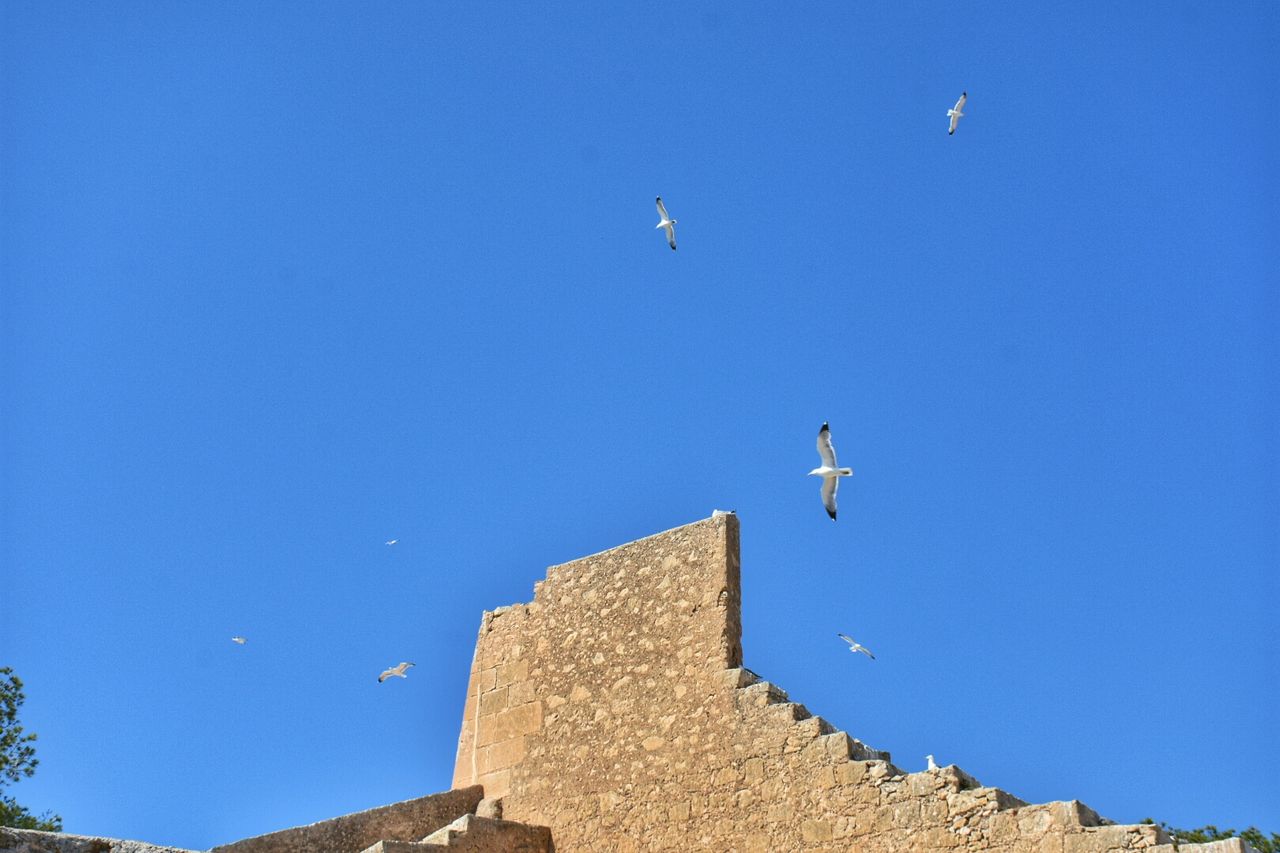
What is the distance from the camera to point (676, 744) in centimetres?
963

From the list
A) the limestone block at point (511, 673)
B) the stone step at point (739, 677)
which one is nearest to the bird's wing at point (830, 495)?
the stone step at point (739, 677)

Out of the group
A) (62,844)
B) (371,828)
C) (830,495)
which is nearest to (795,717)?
(830,495)

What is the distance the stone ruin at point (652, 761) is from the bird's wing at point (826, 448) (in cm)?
137

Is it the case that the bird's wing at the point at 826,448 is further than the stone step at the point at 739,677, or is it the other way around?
the bird's wing at the point at 826,448

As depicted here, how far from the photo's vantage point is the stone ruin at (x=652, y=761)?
8227 millimetres

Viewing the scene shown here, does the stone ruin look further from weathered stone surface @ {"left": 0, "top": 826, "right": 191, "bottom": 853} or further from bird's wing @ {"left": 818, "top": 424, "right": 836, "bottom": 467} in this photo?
bird's wing @ {"left": 818, "top": 424, "right": 836, "bottom": 467}

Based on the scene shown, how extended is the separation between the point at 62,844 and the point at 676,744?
4.10 metres

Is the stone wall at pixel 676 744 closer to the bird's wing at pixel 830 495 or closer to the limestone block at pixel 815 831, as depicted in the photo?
the limestone block at pixel 815 831

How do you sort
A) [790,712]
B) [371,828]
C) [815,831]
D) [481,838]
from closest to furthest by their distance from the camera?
[815,831], [790,712], [481,838], [371,828]

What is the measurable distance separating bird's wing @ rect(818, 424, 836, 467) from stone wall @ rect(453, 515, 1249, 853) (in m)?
1.35

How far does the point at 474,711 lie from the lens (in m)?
11.2

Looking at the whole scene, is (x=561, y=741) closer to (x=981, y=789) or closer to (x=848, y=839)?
(x=848, y=839)

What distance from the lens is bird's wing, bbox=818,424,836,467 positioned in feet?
36.0

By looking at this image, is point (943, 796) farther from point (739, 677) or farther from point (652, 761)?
point (652, 761)
